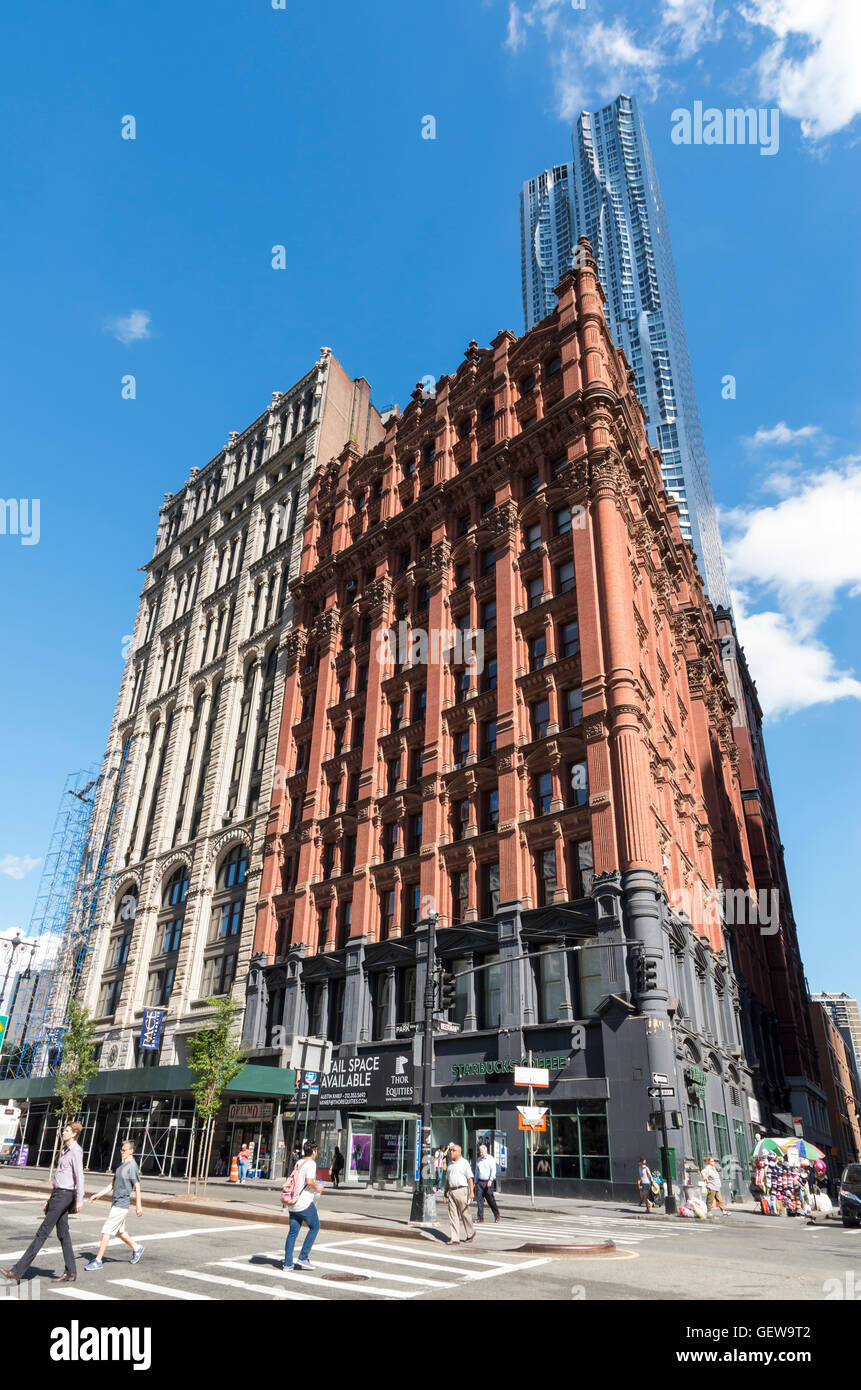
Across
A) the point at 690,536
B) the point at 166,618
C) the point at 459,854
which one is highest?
the point at 690,536

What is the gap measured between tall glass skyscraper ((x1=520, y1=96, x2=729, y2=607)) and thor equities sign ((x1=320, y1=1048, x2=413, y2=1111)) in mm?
117683

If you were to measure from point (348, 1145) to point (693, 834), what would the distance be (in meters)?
22.8

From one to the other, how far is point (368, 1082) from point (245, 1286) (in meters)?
26.9

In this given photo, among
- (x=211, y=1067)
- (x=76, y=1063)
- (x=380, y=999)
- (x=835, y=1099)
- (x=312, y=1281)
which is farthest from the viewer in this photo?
(x=835, y=1099)

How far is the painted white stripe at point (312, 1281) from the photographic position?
33.0 feet

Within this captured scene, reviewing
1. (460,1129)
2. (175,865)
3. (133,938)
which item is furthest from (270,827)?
(460,1129)

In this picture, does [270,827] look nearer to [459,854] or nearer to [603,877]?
[459,854]

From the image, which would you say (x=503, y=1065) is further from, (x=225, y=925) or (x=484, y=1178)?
(x=225, y=925)

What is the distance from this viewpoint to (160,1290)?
9.85m

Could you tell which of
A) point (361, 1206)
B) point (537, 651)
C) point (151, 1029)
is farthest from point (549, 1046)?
point (151, 1029)

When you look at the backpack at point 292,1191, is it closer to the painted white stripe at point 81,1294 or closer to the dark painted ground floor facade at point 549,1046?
the painted white stripe at point 81,1294

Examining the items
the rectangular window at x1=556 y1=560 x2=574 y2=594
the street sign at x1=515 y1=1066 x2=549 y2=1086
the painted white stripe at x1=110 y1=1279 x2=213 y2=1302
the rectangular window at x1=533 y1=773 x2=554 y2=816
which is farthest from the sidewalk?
the rectangular window at x1=556 y1=560 x2=574 y2=594

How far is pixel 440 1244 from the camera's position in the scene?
15.5 meters
